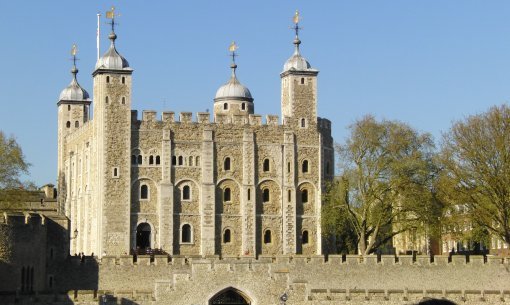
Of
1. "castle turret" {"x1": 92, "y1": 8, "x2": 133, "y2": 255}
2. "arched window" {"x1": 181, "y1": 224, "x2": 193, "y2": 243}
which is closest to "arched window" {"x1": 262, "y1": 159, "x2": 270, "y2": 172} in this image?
"arched window" {"x1": 181, "y1": 224, "x2": 193, "y2": 243}

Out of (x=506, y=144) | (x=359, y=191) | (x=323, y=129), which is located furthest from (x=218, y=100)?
(x=506, y=144)

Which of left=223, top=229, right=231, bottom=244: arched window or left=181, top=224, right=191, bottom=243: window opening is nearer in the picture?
left=181, top=224, right=191, bottom=243: window opening

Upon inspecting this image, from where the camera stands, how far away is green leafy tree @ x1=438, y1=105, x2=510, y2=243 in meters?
89.1

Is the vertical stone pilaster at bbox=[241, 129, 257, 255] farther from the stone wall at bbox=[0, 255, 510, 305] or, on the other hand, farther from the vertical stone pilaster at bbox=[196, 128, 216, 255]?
the stone wall at bbox=[0, 255, 510, 305]

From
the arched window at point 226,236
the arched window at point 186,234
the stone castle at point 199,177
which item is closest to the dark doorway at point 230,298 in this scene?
the stone castle at point 199,177

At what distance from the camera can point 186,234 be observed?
339 feet

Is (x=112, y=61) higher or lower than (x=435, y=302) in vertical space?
higher

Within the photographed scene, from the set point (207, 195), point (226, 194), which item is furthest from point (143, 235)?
point (226, 194)

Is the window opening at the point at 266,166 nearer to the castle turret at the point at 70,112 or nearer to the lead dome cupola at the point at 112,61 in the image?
the lead dome cupola at the point at 112,61

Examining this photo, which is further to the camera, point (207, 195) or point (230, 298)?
point (207, 195)

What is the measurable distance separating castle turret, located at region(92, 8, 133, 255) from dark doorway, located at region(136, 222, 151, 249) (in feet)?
4.31

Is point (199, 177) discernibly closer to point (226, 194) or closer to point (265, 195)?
point (226, 194)

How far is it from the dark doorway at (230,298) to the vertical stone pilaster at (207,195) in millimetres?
24960

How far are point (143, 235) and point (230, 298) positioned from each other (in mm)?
25520
